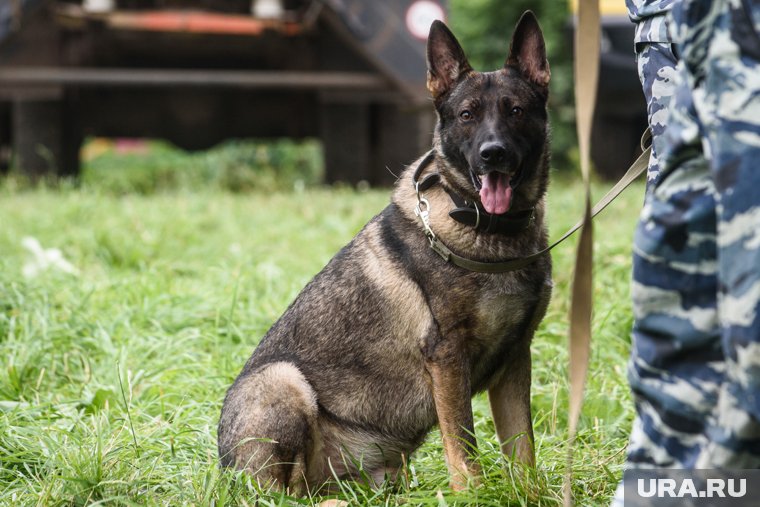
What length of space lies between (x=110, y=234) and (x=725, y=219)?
4.53 metres

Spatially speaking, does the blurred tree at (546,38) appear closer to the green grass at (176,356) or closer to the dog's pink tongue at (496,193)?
the green grass at (176,356)

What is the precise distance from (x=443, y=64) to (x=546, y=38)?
9.75m

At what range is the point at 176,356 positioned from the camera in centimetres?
360

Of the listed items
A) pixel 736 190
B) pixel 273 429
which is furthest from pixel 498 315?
pixel 736 190

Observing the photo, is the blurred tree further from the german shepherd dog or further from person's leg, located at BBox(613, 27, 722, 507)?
person's leg, located at BBox(613, 27, 722, 507)

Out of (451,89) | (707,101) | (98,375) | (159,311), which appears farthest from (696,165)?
(159,311)

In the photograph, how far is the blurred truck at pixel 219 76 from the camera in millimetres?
7797

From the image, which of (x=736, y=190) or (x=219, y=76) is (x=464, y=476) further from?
(x=219, y=76)

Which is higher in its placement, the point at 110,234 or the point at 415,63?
the point at 415,63

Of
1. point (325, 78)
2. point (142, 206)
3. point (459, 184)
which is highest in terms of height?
point (459, 184)

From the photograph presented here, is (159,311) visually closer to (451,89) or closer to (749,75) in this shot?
(451,89)

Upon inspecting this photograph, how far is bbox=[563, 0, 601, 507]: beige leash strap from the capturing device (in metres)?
1.95

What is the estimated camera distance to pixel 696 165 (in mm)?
1729

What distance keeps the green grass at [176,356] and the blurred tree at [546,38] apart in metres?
5.83
